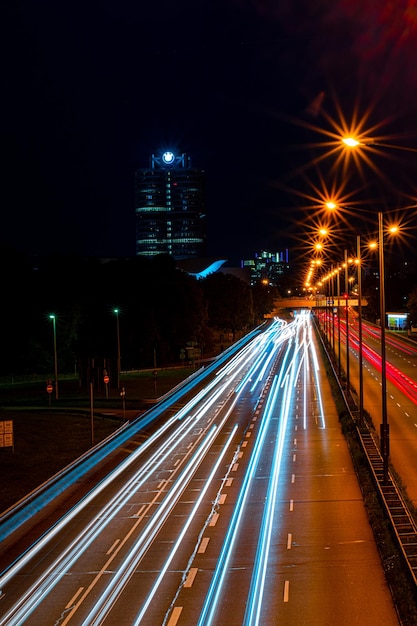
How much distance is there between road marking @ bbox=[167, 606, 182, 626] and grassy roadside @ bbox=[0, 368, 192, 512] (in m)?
9.28

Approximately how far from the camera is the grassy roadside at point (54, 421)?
2691cm

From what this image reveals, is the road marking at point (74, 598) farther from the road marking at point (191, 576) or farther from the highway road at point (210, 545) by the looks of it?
the road marking at point (191, 576)

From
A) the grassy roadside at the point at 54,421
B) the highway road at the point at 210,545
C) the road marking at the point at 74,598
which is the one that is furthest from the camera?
the grassy roadside at the point at 54,421

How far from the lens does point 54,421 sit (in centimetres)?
4016

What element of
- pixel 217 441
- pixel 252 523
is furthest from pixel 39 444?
pixel 252 523

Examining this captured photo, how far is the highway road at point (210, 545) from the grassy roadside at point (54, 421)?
2321mm

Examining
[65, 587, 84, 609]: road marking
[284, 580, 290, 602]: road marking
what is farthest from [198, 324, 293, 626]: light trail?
[65, 587, 84, 609]: road marking

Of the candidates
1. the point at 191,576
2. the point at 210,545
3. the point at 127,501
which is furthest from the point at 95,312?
the point at 191,576

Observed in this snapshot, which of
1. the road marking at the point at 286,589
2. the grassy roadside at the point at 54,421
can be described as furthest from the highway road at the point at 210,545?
the grassy roadside at the point at 54,421

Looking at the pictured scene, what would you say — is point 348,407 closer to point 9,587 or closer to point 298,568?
point 298,568

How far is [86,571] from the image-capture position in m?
16.2

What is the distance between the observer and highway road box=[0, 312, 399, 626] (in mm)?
13859

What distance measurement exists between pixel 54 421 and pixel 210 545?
23.6 m

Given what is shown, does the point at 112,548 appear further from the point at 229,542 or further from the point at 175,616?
the point at 175,616
